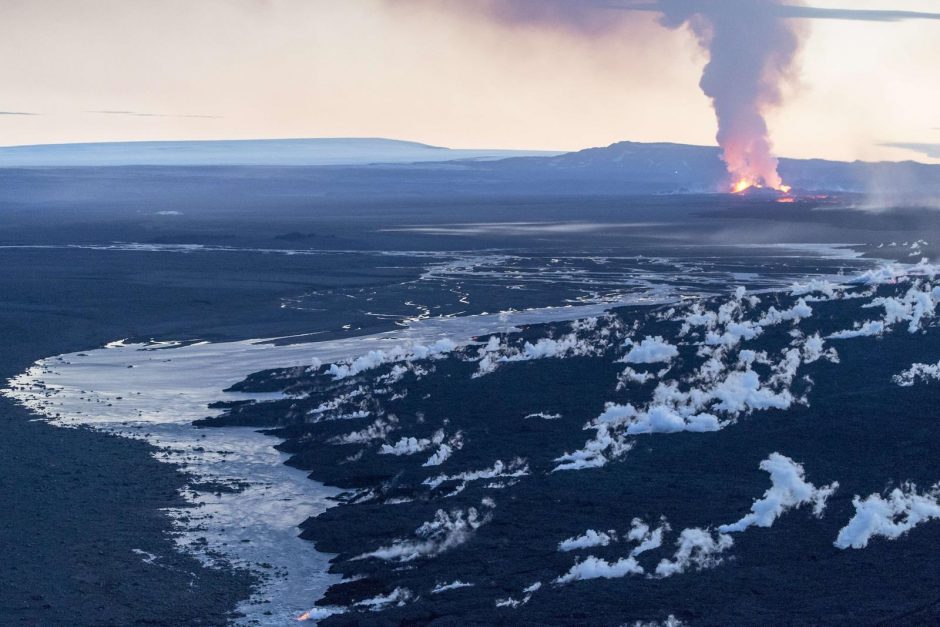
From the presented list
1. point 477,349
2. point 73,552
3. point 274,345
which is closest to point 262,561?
point 73,552

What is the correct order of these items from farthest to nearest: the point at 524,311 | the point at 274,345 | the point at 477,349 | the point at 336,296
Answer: the point at 336,296 < the point at 524,311 < the point at 274,345 < the point at 477,349

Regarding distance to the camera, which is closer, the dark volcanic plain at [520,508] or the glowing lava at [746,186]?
the dark volcanic plain at [520,508]

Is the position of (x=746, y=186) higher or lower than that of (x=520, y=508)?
higher

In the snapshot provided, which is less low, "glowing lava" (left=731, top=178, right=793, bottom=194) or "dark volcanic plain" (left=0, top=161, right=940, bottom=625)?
"glowing lava" (left=731, top=178, right=793, bottom=194)

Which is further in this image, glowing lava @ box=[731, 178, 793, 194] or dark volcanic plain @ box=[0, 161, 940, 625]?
glowing lava @ box=[731, 178, 793, 194]

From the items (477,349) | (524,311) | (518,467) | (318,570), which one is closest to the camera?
(318,570)

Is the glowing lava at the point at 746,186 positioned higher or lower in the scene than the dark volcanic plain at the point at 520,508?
higher

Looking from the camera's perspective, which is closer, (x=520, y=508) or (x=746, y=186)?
(x=520, y=508)

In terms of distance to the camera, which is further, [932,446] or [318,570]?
[932,446]

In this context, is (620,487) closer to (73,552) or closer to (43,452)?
(73,552)

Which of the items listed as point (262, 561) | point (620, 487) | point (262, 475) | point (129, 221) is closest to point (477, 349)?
point (262, 475)
